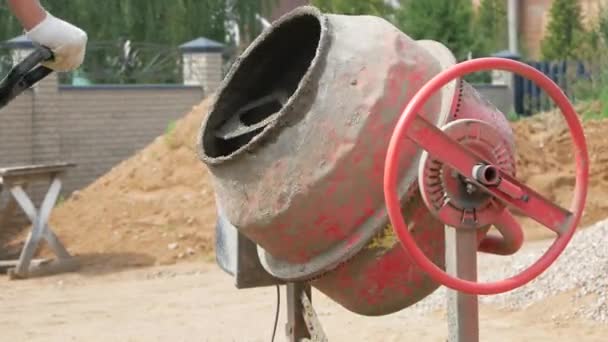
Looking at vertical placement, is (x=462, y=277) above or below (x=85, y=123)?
above

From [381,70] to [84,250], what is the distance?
776 centimetres

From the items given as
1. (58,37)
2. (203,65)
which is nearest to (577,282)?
(58,37)

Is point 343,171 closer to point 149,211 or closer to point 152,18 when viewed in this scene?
point 149,211

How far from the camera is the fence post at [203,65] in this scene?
17219mm

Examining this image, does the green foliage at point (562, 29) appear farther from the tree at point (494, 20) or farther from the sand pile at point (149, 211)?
the sand pile at point (149, 211)

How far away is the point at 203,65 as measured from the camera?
17.3 meters

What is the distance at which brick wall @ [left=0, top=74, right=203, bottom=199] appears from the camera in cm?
1455

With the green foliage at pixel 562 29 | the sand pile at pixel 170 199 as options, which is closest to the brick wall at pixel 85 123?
the sand pile at pixel 170 199

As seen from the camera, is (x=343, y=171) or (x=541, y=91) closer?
(x=343, y=171)

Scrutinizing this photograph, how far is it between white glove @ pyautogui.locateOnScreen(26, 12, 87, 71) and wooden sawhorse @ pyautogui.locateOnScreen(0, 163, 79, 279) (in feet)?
22.6

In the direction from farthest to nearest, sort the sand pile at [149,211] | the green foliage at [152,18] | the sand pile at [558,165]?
1. the green foliage at [152,18]
2. the sand pile at [558,165]
3. the sand pile at [149,211]

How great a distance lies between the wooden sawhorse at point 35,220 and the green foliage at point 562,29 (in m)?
19.3

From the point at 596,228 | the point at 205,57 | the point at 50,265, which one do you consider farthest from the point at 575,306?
the point at 205,57

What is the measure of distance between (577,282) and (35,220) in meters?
5.15
